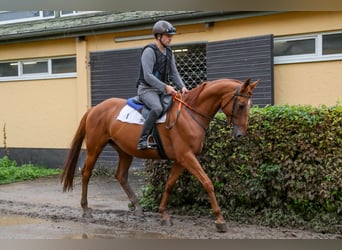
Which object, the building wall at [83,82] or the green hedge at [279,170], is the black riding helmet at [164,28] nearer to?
the green hedge at [279,170]

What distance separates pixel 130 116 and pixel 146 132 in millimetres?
480

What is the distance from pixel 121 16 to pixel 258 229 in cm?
752

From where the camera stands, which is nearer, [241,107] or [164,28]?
[241,107]

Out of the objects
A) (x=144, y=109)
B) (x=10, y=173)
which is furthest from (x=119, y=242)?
(x=10, y=173)

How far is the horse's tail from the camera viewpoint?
802 cm

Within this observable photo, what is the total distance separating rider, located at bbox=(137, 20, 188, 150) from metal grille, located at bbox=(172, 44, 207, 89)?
4053 mm

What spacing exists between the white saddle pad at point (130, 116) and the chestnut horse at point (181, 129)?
0.07 m

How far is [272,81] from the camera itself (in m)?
9.84

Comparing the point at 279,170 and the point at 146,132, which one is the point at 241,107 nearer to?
the point at 279,170

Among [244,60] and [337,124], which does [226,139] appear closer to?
[337,124]

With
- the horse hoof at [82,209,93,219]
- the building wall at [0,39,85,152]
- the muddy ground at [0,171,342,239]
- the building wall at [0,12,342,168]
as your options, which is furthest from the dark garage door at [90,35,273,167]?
the horse hoof at [82,209,93,219]

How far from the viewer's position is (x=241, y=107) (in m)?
6.43

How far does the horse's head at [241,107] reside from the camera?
6418 mm

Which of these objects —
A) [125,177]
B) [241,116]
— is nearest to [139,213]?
[125,177]
